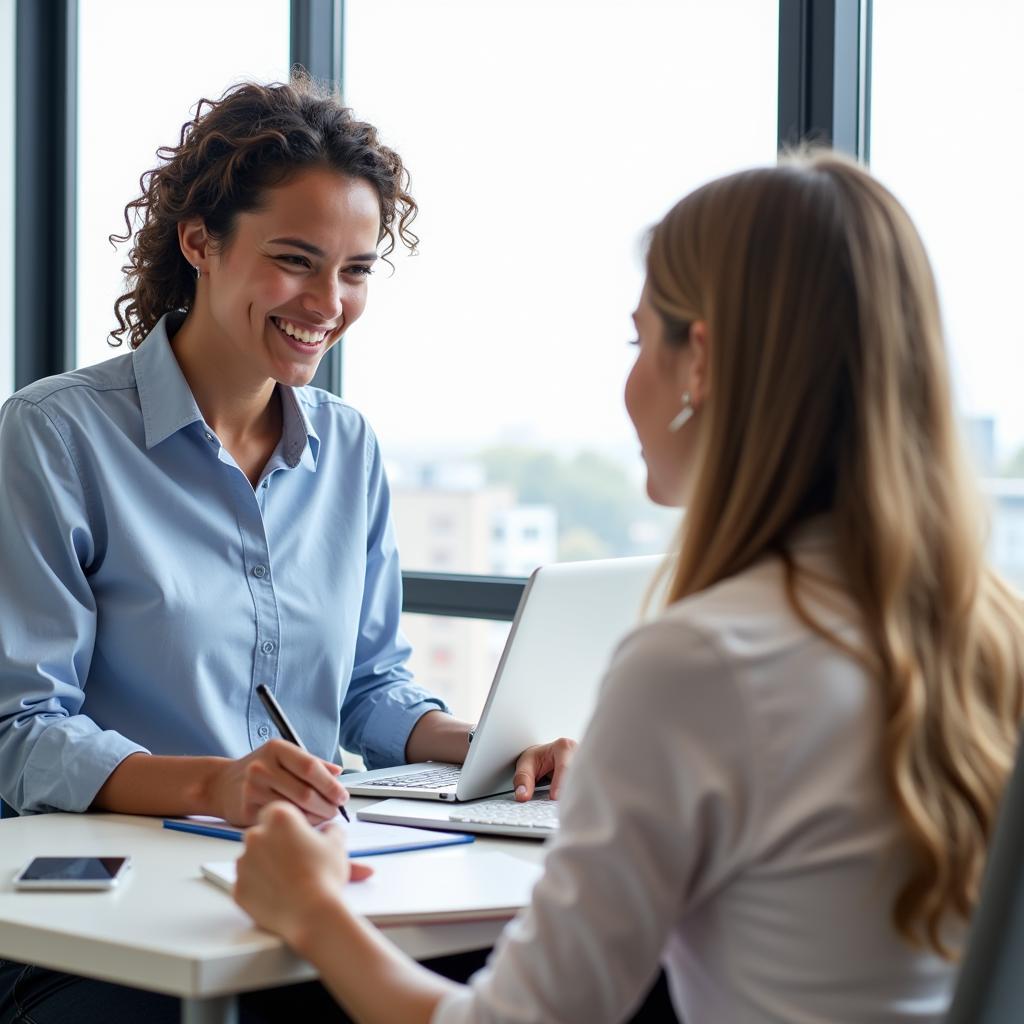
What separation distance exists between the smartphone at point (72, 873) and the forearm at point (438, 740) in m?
0.59

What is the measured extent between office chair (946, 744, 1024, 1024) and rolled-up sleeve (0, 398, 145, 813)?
0.96 m

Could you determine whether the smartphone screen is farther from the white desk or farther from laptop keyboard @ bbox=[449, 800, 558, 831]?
laptop keyboard @ bbox=[449, 800, 558, 831]

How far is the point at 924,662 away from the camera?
878 millimetres

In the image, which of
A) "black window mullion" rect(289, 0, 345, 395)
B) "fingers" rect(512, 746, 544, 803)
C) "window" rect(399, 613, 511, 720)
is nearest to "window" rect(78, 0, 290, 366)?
"black window mullion" rect(289, 0, 345, 395)

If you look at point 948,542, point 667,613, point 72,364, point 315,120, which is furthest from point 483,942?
point 72,364

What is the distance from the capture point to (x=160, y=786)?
1.42 metres

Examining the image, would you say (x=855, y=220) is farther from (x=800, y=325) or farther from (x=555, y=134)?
(x=555, y=134)

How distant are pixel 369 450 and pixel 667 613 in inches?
47.5

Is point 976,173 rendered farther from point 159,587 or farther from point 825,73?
point 159,587

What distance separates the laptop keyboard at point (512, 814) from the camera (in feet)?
4.55

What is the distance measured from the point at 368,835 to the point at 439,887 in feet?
0.57

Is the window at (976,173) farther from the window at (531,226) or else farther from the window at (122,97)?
the window at (122,97)

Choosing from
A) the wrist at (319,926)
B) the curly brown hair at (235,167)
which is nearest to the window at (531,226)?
the curly brown hair at (235,167)

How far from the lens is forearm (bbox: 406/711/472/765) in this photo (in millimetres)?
1748
